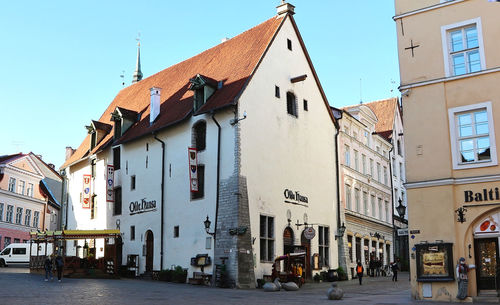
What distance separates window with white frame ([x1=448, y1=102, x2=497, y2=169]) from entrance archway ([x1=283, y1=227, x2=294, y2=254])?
561 inches

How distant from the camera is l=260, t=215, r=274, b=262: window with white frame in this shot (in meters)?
31.4

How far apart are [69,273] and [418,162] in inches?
819

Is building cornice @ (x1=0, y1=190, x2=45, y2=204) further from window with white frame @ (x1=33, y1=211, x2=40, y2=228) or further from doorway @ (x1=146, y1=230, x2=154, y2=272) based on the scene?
doorway @ (x1=146, y1=230, x2=154, y2=272)

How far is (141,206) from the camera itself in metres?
36.6

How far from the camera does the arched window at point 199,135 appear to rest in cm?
3288

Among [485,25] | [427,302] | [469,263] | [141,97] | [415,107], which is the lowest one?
[427,302]

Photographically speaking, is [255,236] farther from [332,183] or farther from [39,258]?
[39,258]

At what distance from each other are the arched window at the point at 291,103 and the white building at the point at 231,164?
0.23 feet

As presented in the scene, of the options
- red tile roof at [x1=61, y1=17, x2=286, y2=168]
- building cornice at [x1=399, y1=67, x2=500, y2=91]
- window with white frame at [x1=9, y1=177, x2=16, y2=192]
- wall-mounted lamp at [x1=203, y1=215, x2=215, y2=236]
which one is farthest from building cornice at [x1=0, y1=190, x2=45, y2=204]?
building cornice at [x1=399, y1=67, x2=500, y2=91]

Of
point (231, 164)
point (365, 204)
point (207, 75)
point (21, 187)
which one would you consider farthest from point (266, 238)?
point (21, 187)

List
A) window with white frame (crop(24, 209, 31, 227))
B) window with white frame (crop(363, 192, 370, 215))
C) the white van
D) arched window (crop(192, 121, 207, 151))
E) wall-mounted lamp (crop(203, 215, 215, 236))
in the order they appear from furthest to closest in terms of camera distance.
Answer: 1. window with white frame (crop(24, 209, 31, 227))
2. the white van
3. window with white frame (crop(363, 192, 370, 215))
4. arched window (crop(192, 121, 207, 151))
5. wall-mounted lamp (crop(203, 215, 215, 236))

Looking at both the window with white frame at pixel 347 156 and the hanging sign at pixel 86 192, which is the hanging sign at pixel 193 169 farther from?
the window with white frame at pixel 347 156

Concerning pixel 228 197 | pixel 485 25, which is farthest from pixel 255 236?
pixel 485 25

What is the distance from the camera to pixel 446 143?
819 inches
